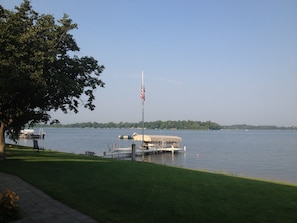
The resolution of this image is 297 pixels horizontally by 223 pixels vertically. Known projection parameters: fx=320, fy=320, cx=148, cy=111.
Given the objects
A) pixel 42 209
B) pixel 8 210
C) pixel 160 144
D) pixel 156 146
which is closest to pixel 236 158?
pixel 156 146

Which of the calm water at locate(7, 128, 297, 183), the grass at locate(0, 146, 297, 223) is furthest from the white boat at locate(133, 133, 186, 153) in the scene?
the grass at locate(0, 146, 297, 223)

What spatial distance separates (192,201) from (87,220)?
2990mm

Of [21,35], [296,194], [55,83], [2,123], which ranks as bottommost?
[296,194]

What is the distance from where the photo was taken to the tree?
14742mm

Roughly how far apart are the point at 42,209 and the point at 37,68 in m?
9.84

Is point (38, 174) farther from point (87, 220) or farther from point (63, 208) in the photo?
point (87, 220)

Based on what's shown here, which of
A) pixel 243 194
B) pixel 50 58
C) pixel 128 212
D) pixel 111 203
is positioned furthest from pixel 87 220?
pixel 50 58

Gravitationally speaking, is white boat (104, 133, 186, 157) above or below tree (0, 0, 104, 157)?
below

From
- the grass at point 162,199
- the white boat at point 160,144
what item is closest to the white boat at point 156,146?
the white boat at point 160,144

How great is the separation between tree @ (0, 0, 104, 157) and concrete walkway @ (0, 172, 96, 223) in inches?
258

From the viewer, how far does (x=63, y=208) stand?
7.07m

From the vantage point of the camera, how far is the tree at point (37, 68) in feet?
48.4

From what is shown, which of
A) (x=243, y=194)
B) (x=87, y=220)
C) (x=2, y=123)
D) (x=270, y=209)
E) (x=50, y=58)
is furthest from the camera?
(x=2, y=123)

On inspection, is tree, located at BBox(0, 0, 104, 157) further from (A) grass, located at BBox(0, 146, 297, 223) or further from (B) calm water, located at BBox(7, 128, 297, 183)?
(B) calm water, located at BBox(7, 128, 297, 183)
